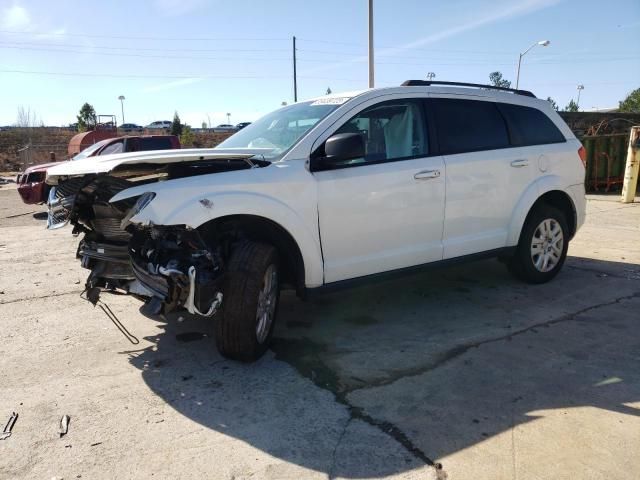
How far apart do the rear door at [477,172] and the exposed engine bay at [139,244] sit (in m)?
1.80

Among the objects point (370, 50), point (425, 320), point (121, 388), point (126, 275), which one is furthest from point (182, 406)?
point (370, 50)

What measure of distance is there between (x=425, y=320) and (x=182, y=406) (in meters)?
2.26

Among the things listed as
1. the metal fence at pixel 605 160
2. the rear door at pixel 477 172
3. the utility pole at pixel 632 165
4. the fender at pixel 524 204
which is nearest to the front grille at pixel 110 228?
the rear door at pixel 477 172

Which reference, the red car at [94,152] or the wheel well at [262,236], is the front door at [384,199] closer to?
the wheel well at [262,236]

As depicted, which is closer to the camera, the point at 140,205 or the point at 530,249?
the point at 140,205

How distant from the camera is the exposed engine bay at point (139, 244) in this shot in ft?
10.4

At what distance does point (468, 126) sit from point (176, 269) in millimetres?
3050

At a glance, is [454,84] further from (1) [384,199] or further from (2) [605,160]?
(2) [605,160]

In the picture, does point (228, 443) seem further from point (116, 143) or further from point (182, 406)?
point (116, 143)

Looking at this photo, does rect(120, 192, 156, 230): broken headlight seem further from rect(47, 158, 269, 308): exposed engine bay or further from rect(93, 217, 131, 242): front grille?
rect(93, 217, 131, 242): front grille

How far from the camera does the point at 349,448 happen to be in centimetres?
265

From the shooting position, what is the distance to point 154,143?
14102mm

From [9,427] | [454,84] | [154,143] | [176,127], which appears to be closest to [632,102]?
[176,127]

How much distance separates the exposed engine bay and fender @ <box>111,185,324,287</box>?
79 mm
